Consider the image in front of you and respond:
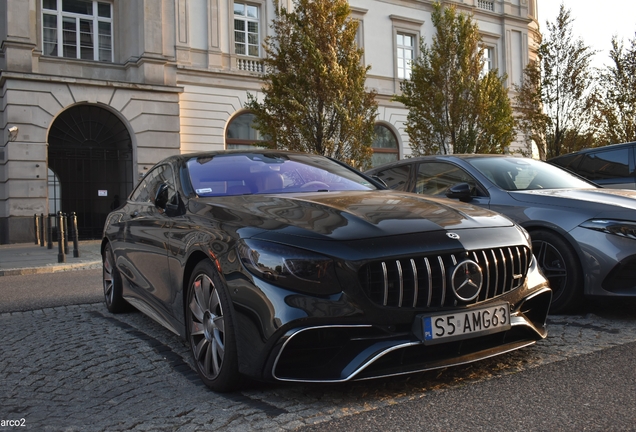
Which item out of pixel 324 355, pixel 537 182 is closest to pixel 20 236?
pixel 537 182

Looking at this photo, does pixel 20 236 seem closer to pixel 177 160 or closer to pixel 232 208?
pixel 177 160

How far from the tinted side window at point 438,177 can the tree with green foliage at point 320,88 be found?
9.12m

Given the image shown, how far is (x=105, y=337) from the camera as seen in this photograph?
4637 millimetres

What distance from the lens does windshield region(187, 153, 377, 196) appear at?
413 centimetres

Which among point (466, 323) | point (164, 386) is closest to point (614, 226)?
point (466, 323)

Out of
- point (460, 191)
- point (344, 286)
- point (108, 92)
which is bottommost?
point (344, 286)

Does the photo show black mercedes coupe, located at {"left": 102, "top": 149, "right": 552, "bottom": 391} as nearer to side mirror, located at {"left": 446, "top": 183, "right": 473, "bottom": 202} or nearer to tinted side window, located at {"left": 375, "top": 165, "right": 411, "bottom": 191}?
side mirror, located at {"left": 446, "top": 183, "right": 473, "bottom": 202}

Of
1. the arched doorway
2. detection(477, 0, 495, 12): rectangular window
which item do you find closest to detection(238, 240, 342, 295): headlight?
the arched doorway

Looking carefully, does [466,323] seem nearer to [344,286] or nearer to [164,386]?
[344,286]

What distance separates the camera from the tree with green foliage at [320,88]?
15.6m

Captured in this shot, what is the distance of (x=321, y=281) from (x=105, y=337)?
2.54 m

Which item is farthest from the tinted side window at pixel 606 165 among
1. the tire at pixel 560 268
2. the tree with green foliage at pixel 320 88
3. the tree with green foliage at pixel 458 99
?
the tree with green foliage at pixel 458 99

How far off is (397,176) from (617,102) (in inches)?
613

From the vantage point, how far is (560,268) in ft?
15.9
